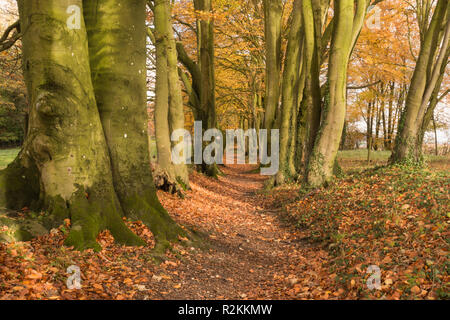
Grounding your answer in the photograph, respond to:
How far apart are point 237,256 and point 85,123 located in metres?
3.60

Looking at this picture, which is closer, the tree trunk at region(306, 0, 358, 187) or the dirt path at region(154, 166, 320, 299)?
the dirt path at region(154, 166, 320, 299)

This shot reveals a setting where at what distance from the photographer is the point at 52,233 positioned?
4.29 metres

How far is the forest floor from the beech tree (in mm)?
391

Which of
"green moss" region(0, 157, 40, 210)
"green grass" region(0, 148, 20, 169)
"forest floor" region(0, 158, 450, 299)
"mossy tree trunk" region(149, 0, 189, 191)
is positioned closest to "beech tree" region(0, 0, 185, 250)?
"green moss" region(0, 157, 40, 210)

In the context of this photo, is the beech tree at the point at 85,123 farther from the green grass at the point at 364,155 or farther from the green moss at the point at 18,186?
the green grass at the point at 364,155

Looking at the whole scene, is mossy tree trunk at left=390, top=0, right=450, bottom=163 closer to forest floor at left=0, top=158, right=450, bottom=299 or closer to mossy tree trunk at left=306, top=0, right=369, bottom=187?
forest floor at left=0, top=158, right=450, bottom=299

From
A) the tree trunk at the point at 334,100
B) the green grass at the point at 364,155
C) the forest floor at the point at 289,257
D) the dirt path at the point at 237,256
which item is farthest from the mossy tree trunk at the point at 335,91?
the green grass at the point at 364,155

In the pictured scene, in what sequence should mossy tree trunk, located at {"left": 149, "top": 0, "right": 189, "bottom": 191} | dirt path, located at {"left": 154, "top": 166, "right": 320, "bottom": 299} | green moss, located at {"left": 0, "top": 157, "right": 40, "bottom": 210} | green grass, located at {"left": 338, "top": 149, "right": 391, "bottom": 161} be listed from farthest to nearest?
green grass, located at {"left": 338, "top": 149, "right": 391, "bottom": 161}
mossy tree trunk, located at {"left": 149, "top": 0, "right": 189, "bottom": 191}
green moss, located at {"left": 0, "top": 157, "right": 40, "bottom": 210}
dirt path, located at {"left": 154, "top": 166, "right": 320, "bottom": 299}

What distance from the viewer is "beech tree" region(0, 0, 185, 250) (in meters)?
4.50

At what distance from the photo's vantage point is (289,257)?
6.07 metres

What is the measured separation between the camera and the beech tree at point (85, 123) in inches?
177

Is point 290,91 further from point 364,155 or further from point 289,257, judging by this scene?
point 364,155

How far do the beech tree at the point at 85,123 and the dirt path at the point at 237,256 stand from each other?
991 millimetres
